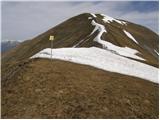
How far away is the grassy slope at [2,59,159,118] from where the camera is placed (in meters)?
23.4

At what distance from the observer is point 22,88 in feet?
86.6

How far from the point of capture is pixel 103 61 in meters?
36.5

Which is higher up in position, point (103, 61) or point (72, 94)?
point (72, 94)

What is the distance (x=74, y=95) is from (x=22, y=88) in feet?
13.7

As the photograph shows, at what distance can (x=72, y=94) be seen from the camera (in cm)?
2562

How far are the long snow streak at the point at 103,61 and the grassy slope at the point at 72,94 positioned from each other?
287 centimetres

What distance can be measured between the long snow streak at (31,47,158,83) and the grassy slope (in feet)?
9.40

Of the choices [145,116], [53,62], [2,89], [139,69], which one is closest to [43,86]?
Answer: [2,89]

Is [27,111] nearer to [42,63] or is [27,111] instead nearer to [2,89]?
[2,89]

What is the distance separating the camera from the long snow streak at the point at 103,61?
114 ft

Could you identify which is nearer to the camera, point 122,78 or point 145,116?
point 145,116

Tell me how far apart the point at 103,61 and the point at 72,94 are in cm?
1153

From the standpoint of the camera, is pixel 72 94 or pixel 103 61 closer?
pixel 72 94

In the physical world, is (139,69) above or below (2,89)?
below
